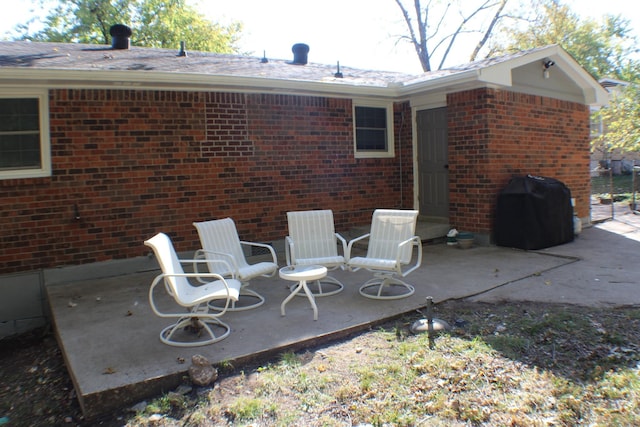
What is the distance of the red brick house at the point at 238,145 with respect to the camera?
5996 mm

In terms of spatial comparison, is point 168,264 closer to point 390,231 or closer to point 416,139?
point 390,231

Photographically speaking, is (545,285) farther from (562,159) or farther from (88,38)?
(88,38)

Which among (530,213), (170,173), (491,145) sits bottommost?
(530,213)

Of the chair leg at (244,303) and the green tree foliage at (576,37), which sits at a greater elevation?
the green tree foliage at (576,37)

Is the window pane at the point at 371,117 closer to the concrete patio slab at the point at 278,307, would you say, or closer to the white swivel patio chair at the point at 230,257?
the concrete patio slab at the point at 278,307

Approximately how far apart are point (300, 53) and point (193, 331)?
7668 mm

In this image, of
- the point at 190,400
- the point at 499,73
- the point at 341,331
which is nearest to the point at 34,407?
the point at 190,400

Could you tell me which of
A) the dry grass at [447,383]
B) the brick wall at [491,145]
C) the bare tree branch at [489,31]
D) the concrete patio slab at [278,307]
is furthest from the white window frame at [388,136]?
the bare tree branch at [489,31]

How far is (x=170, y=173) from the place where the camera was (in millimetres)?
6695

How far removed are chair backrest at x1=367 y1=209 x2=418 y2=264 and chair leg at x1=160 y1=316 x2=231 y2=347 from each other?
6.87 ft

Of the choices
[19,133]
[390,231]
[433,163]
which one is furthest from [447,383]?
[433,163]

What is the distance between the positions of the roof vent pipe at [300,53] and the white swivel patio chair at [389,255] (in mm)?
5733

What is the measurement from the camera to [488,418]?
286 centimetres

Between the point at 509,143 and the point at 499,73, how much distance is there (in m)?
1.31
